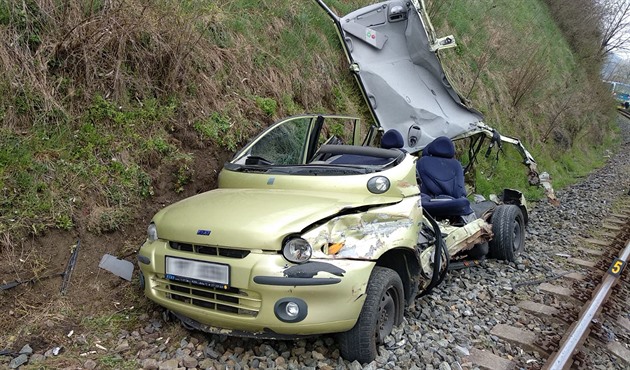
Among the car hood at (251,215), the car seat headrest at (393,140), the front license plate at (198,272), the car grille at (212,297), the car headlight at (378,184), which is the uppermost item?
the car seat headrest at (393,140)

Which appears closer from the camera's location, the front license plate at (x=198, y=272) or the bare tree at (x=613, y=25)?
the front license plate at (x=198, y=272)

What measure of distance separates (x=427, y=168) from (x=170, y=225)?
12.0 ft

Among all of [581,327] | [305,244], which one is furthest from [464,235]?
[305,244]

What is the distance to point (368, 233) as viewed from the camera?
3.55 m

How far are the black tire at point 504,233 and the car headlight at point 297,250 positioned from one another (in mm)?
3745

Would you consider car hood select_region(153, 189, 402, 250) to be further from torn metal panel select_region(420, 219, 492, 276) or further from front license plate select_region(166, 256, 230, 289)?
torn metal panel select_region(420, 219, 492, 276)

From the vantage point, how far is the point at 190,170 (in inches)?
215

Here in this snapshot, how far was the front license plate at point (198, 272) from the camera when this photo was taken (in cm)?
320

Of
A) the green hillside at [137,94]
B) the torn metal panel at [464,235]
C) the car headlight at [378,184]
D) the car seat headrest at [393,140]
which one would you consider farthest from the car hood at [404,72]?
the car headlight at [378,184]

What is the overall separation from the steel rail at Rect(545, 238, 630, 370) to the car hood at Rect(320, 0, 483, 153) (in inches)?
143

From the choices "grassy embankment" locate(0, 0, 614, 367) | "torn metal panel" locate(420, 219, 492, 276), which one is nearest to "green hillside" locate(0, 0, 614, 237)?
"grassy embankment" locate(0, 0, 614, 367)

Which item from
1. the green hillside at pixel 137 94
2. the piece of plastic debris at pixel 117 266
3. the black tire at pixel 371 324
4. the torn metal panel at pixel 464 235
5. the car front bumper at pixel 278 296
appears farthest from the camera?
the torn metal panel at pixel 464 235

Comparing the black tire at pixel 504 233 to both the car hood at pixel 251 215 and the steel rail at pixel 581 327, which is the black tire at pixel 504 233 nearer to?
the steel rail at pixel 581 327

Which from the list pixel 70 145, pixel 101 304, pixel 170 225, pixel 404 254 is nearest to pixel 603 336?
pixel 404 254
